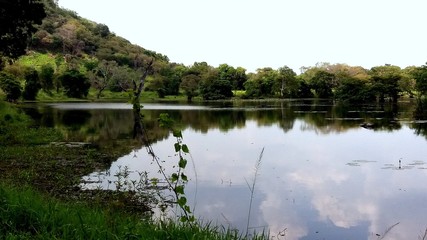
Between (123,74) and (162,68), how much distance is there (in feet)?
85.8

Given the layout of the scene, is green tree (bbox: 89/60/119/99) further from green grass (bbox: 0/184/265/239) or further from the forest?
green grass (bbox: 0/184/265/239)

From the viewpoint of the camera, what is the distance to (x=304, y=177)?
18.2 meters

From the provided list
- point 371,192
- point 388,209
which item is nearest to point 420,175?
point 371,192

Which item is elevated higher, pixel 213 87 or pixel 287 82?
pixel 287 82

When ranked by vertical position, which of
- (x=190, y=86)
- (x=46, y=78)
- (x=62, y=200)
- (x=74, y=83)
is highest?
(x=46, y=78)

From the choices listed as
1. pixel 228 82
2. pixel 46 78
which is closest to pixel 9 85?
pixel 46 78

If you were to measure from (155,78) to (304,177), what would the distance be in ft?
352

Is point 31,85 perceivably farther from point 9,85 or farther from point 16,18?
point 16,18

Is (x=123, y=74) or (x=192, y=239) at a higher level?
(x=123, y=74)

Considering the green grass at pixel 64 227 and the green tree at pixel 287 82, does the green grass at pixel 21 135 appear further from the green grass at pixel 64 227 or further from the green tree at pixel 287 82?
the green tree at pixel 287 82

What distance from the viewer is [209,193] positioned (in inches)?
601

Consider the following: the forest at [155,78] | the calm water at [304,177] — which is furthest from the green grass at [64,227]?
→ the forest at [155,78]

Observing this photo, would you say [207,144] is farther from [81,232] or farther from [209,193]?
[81,232]

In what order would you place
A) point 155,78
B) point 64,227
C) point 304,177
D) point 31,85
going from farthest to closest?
1. point 155,78
2. point 31,85
3. point 304,177
4. point 64,227
